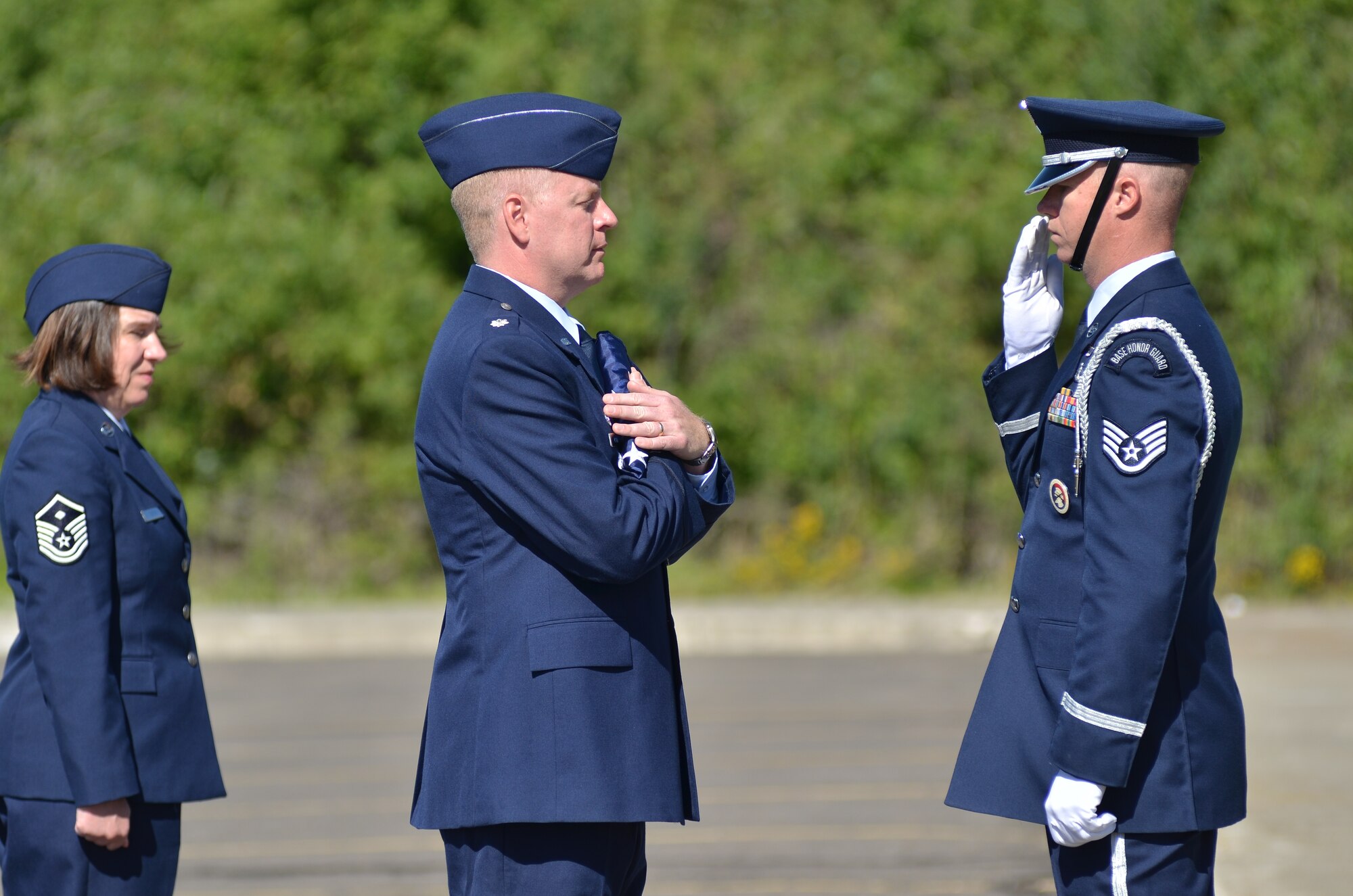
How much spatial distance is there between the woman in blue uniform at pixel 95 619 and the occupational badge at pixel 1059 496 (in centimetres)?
194

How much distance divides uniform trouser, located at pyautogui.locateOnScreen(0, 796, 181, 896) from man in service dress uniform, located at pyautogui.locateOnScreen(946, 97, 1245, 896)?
1.73 m

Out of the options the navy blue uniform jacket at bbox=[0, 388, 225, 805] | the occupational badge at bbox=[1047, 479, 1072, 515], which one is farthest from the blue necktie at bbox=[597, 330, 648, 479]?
the navy blue uniform jacket at bbox=[0, 388, 225, 805]

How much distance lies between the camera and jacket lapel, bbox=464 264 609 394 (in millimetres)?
3061

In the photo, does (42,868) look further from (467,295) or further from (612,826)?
(467,295)

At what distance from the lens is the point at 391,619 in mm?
12250

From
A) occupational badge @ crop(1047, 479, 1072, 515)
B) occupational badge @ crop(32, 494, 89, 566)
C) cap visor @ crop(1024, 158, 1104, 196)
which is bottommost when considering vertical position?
occupational badge @ crop(32, 494, 89, 566)

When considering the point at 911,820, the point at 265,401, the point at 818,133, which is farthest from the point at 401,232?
the point at 911,820

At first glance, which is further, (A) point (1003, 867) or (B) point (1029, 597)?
(A) point (1003, 867)

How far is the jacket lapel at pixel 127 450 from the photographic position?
361 cm

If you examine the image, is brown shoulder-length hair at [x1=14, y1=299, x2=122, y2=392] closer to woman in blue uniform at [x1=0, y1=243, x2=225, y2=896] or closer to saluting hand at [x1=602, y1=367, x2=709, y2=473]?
woman in blue uniform at [x1=0, y1=243, x2=225, y2=896]

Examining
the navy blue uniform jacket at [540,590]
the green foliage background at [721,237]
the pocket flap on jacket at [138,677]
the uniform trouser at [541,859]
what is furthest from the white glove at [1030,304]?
the green foliage background at [721,237]

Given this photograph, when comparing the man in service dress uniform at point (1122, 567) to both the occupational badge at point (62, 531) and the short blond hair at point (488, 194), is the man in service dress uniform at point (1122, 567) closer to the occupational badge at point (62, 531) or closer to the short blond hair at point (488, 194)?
the short blond hair at point (488, 194)

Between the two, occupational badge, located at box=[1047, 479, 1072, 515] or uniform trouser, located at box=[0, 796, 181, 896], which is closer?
occupational badge, located at box=[1047, 479, 1072, 515]

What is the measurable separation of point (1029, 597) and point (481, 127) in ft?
4.50
